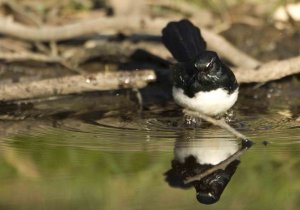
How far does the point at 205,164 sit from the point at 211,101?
37.5 inches

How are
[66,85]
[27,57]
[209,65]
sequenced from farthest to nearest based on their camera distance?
[27,57] < [66,85] < [209,65]

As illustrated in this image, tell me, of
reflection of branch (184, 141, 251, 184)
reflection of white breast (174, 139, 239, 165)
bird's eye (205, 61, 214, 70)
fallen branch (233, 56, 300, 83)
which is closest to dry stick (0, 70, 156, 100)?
bird's eye (205, 61, 214, 70)

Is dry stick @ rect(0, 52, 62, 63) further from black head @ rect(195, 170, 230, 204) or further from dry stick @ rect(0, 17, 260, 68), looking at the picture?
black head @ rect(195, 170, 230, 204)

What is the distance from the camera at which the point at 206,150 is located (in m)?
4.85

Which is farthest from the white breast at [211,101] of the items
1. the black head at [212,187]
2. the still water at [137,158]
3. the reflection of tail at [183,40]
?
the black head at [212,187]

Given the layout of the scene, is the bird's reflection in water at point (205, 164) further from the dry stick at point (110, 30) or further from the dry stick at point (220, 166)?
the dry stick at point (110, 30)

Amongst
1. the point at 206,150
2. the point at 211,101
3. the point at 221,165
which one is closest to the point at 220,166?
the point at 221,165

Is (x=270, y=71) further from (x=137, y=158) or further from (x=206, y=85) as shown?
(x=137, y=158)

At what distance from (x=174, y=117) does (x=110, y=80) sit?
52 centimetres

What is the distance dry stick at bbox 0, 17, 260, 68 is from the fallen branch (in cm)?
28

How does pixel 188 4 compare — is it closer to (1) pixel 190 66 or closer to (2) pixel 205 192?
(1) pixel 190 66

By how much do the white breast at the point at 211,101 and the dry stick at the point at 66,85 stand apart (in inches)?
23.4

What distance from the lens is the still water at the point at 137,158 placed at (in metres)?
4.13

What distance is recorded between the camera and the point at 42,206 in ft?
13.1
